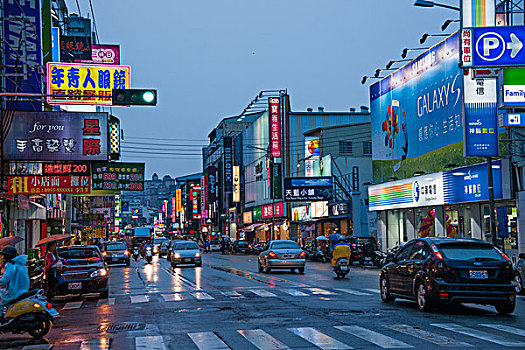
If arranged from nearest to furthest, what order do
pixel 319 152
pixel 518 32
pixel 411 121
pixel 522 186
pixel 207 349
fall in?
pixel 207 349, pixel 518 32, pixel 522 186, pixel 411 121, pixel 319 152

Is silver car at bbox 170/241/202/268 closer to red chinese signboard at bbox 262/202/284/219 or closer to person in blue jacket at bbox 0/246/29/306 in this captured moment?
person in blue jacket at bbox 0/246/29/306

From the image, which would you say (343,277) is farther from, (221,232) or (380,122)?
(221,232)

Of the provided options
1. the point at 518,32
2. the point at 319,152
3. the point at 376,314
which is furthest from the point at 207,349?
the point at 319,152

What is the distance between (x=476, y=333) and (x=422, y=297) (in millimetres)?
3268

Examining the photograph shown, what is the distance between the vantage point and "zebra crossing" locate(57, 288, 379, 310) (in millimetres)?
18594

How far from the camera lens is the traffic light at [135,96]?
18078 mm

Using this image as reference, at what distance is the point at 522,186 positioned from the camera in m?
30.4

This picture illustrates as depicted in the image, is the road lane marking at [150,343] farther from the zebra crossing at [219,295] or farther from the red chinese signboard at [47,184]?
the red chinese signboard at [47,184]

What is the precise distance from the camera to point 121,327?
13.1 metres

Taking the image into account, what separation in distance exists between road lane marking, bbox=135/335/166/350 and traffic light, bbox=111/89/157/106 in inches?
317

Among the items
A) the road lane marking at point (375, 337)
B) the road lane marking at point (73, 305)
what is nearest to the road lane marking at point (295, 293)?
the road lane marking at point (73, 305)

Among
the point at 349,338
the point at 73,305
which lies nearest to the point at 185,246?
the point at 73,305

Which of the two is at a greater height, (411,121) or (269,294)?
(411,121)

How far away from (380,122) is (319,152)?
19.7 meters
